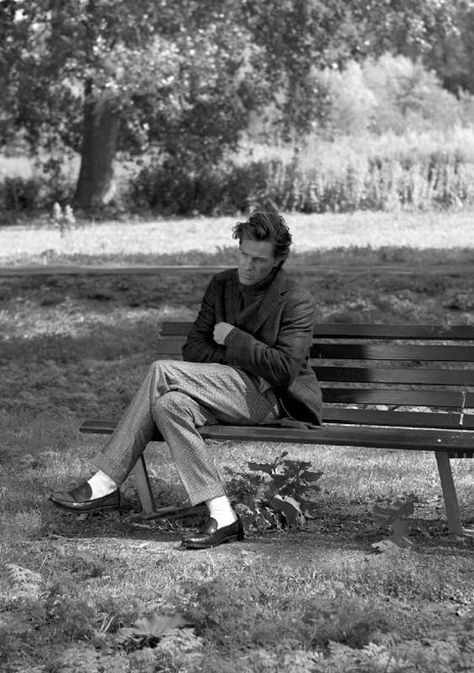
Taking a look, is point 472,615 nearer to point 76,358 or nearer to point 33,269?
point 76,358

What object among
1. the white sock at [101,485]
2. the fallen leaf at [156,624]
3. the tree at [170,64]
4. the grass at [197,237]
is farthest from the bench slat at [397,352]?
the tree at [170,64]

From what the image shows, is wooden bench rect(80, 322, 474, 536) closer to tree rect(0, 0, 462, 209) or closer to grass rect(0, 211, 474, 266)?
grass rect(0, 211, 474, 266)

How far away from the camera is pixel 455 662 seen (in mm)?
3834

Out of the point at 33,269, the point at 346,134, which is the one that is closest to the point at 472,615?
the point at 33,269

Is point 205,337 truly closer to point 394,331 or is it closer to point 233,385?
point 233,385

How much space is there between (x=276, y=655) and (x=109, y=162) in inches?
875

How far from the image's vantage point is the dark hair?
5801 millimetres

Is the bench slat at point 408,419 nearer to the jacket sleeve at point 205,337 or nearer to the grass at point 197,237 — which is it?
the jacket sleeve at point 205,337

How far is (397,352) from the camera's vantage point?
6.13 meters

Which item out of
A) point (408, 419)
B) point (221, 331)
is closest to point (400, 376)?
point (408, 419)

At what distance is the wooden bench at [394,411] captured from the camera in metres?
5.47

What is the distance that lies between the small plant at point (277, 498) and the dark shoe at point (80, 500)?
0.58m

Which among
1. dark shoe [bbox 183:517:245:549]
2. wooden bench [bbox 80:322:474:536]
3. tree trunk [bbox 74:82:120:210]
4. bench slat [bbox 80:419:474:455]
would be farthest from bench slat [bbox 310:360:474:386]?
tree trunk [bbox 74:82:120:210]

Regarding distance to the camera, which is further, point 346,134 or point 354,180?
point 346,134
